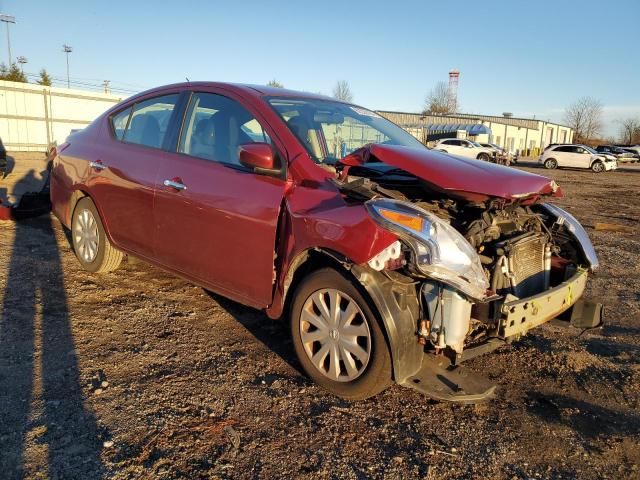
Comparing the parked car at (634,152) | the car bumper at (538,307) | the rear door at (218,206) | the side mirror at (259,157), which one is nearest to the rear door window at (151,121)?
the rear door at (218,206)

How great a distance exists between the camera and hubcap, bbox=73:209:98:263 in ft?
16.5

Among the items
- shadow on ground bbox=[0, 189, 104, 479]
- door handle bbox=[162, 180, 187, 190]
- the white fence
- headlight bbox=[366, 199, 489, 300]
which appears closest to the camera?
shadow on ground bbox=[0, 189, 104, 479]

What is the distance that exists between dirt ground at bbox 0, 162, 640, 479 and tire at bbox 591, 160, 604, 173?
1246 inches

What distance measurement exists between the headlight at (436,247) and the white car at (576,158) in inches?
1342

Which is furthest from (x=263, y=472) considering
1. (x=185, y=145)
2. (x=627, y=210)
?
(x=627, y=210)

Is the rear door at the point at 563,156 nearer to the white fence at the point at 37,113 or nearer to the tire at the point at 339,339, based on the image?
the white fence at the point at 37,113

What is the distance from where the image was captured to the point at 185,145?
158 inches

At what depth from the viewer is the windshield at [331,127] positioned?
3.57 meters

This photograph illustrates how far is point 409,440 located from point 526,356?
5.02 feet

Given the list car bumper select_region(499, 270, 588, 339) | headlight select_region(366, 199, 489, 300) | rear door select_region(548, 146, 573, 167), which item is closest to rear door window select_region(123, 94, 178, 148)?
headlight select_region(366, 199, 489, 300)

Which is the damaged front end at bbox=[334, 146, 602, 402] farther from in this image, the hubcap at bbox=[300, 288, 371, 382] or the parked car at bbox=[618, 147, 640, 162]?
the parked car at bbox=[618, 147, 640, 162]

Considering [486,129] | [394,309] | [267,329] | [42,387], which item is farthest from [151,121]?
[486,129]

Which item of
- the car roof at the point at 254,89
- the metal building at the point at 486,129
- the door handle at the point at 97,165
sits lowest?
the door handle at the point at 97,165

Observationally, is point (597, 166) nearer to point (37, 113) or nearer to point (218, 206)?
point (37, 113)
